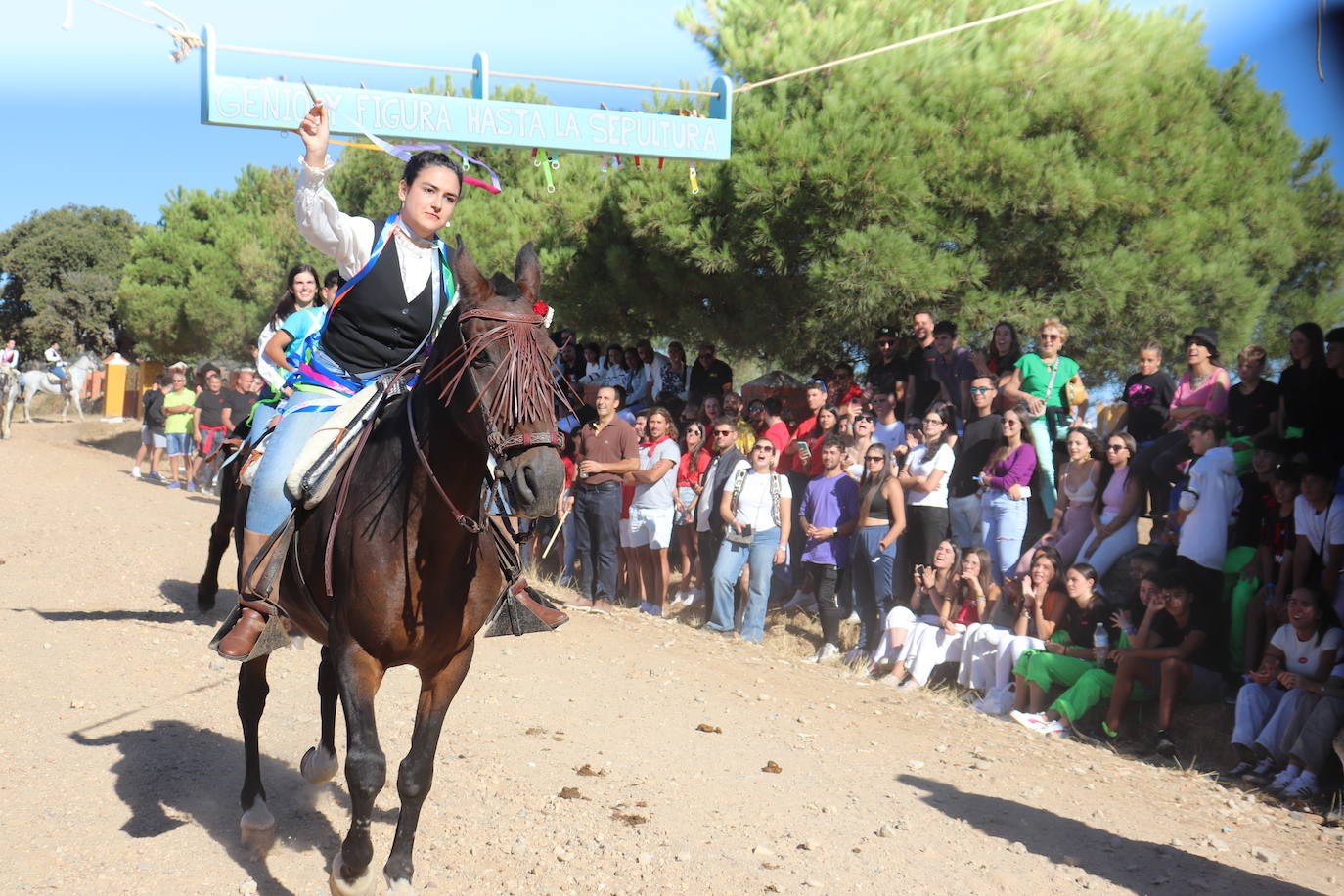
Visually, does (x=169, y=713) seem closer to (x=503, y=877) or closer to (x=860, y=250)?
(x=503, y=877)

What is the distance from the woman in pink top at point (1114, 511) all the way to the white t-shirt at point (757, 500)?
9.82 ft

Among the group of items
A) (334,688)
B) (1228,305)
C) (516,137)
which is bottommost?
(334,688)

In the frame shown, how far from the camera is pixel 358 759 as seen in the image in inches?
183

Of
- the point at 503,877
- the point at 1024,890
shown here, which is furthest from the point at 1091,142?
the point at 503,877

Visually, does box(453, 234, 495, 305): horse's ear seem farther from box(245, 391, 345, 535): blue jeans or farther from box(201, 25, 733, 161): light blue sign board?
box(201, 25, 733, 161): light blue sign board

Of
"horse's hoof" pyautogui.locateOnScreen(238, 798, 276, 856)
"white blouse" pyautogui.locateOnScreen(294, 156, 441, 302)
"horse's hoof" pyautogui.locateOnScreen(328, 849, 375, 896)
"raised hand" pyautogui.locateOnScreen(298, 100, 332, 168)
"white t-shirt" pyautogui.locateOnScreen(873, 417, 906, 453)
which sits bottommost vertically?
"horse's hoof" pyautogui.locateOnScreen(238, 798, 276, 856)

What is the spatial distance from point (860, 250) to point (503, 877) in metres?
9.54

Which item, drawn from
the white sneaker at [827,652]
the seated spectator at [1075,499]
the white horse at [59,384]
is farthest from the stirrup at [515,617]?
the white horse at [59,384]

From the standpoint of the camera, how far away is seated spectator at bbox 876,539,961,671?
10273mm

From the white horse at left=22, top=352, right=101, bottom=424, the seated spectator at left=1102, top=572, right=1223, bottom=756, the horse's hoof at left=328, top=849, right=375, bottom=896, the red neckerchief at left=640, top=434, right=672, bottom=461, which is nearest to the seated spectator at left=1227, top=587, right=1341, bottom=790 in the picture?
the seated spectator at left=1102, top=572, right=1223, bottom=756

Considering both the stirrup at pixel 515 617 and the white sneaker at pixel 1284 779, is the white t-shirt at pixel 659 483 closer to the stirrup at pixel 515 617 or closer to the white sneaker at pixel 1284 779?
the white sneaker at pixel 1284 779

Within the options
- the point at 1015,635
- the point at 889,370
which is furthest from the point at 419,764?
the point at 889,370

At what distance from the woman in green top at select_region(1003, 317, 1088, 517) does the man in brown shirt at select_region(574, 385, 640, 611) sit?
158 inches

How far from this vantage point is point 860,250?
13281mm
